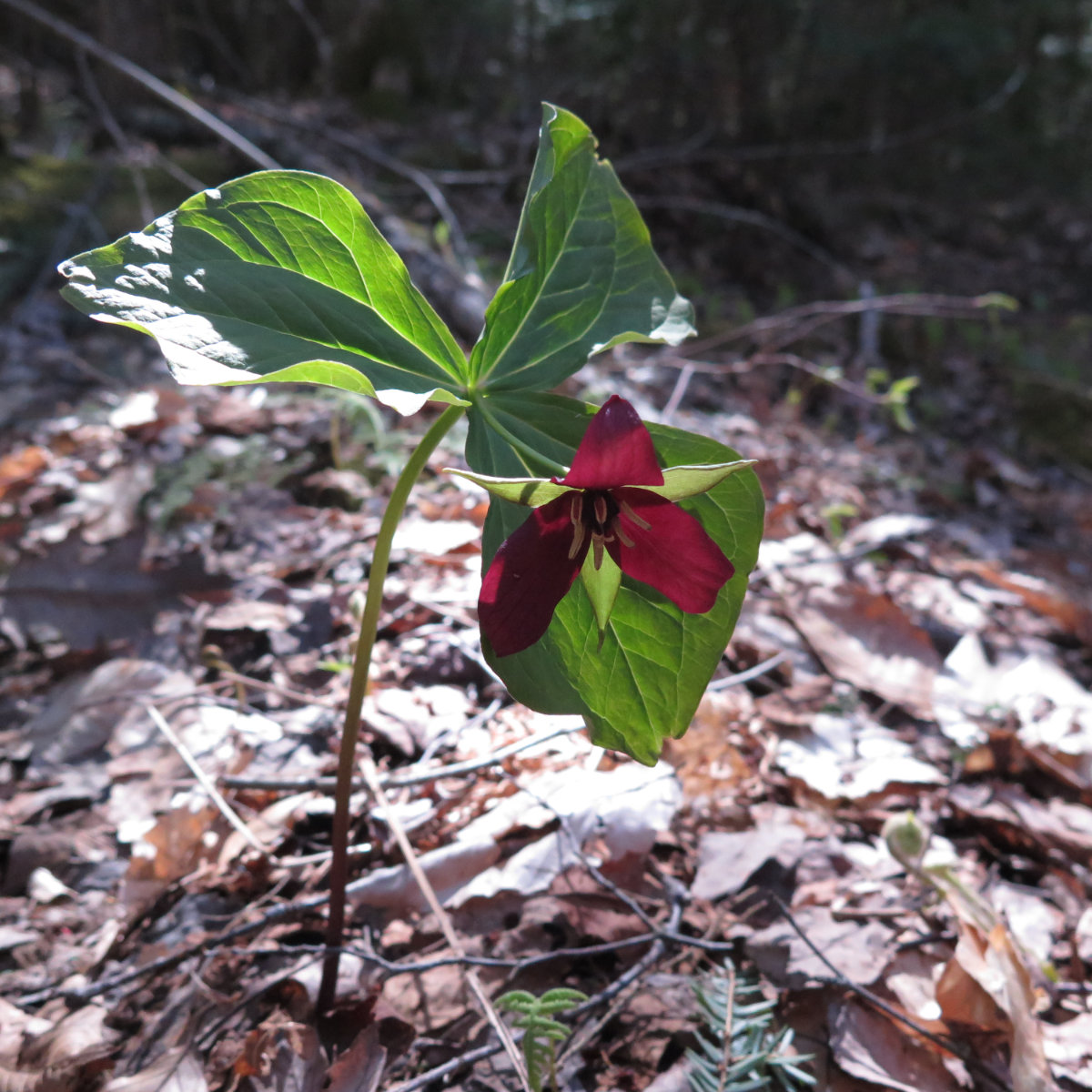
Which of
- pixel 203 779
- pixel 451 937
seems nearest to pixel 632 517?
pixel 451 937

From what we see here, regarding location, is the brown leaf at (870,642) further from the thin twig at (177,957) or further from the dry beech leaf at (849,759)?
the thin twig at (177,957)

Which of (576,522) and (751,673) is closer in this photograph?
(576,522)

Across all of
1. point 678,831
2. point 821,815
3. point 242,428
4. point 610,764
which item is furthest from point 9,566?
point 821,815

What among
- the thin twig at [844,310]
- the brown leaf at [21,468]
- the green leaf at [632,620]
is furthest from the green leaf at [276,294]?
the thin twig at [844,310]

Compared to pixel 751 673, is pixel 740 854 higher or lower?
lower

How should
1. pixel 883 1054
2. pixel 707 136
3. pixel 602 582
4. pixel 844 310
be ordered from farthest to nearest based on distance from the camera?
pixel 707 136
pixel 844 310
pixel 883 1054
pixel 602 582

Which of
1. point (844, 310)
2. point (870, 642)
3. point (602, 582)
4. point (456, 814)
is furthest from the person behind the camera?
point (844, 310)

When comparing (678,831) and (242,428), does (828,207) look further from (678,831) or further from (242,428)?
(678,831)

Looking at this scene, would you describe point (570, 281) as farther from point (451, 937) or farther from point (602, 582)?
point (451, 937)

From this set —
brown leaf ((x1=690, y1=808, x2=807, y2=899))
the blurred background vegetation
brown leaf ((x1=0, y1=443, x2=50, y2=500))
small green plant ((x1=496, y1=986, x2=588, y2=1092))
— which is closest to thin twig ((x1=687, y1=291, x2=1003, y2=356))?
the blurred background vegetation

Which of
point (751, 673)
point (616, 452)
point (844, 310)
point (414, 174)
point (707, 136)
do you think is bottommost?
point (751, 673)
